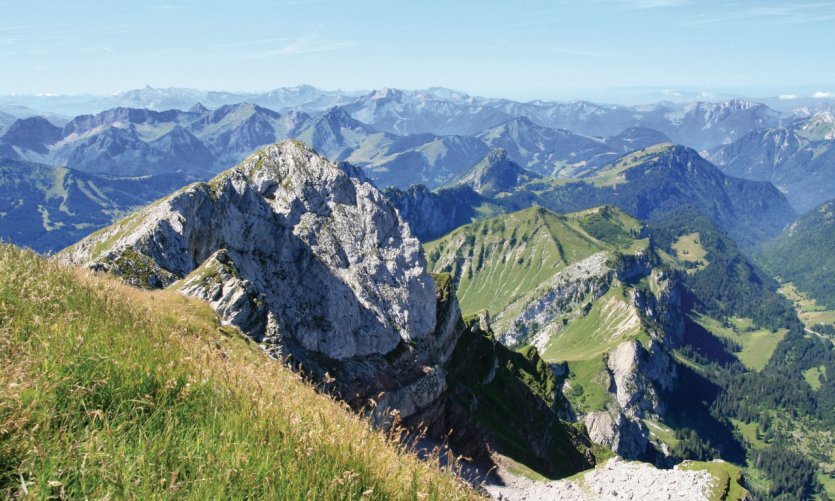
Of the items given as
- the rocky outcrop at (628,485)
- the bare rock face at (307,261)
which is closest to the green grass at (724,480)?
the rocky outcrop at (628,485)

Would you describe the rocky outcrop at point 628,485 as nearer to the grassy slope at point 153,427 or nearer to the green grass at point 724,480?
the green grass at point 724,480

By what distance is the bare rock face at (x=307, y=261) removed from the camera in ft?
192

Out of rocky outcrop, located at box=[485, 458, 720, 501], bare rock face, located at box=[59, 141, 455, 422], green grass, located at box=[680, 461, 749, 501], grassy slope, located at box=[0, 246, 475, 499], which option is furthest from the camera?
bare rock face, located at box=[59, 141, 455, 422]

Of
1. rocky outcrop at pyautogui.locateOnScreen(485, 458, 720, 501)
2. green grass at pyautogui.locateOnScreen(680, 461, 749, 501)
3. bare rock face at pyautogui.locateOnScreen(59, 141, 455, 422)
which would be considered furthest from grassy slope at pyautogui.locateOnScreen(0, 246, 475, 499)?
green grass at pyautogui.locateOnScreen(680, 461, 749, 501)

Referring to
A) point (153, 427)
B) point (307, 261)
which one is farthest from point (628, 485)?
point (153, 427)

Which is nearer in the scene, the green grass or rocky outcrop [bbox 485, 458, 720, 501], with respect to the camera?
the green grass

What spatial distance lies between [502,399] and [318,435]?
10691 cm

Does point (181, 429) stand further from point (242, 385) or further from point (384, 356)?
point (384, 356)

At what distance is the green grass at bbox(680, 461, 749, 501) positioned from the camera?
56.1 m

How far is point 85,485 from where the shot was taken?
5117 mm

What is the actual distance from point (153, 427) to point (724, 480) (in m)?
68.2

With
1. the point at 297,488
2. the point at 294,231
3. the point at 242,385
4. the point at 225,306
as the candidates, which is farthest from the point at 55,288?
the point at 294,231

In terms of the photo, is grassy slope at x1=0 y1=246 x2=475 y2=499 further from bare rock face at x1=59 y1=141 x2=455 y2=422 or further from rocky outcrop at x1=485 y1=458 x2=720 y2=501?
rocky outcrop at x1=485 y1=458 x2=720 y2=501

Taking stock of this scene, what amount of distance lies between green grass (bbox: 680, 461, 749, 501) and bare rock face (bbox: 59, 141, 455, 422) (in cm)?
3603
